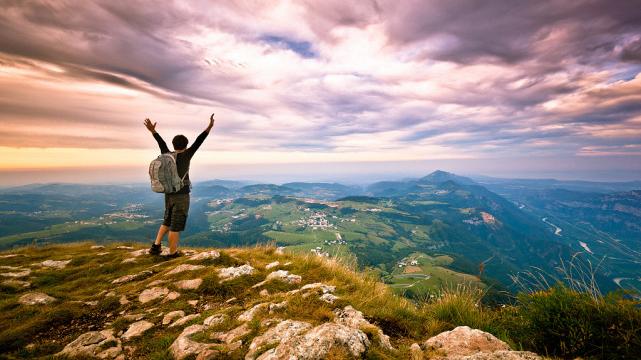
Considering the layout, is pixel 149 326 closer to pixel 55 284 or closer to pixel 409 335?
pixel 409 335

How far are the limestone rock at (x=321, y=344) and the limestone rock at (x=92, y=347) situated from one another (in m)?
3.49

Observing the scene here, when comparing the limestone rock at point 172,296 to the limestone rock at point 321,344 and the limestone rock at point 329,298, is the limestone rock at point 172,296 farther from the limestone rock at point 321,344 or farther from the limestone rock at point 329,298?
the limestone rock at point 321,344

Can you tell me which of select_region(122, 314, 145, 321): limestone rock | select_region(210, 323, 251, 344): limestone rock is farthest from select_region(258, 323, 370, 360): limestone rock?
select_region(122, 314, 145, 321): limestone rock

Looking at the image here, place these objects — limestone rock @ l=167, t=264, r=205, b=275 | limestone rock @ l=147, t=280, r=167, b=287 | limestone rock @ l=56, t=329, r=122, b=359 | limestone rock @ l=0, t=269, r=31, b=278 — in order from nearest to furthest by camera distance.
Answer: limestone rock @ l=56, t=329, r=122, b=359, limestone rock @ l=147, t=280, r=167, b=287, limestone rock @ l=167, t=264, r=205, b=275, limestone rock @ l=0, t=269, r=31, b=278

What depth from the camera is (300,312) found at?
5.55 metres

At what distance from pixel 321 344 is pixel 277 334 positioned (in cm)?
116

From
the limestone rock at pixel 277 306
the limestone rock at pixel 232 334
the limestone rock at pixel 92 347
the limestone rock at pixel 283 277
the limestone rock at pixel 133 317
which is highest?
the limestone rock at pixel 277 306

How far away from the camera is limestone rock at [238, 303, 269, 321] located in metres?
5.72

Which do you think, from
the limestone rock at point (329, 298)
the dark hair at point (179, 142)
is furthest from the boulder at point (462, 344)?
the dark hair at point (179, 142)

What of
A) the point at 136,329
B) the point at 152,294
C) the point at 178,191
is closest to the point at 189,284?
the point at 152,294

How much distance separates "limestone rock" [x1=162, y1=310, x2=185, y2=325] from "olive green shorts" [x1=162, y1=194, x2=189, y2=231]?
16.3ft

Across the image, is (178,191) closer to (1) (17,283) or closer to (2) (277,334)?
(1) (17,283)

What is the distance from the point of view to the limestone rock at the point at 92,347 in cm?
508

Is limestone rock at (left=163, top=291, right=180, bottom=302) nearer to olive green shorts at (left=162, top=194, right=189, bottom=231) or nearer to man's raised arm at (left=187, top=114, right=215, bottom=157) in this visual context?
olive green shorts at (left=162, top=194, right=189, bottom=231)
